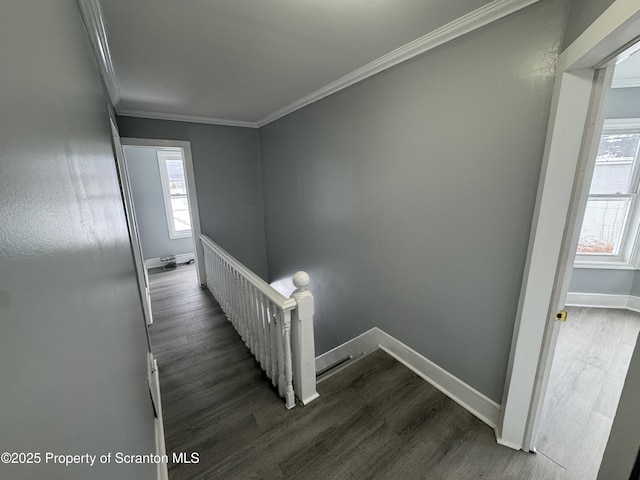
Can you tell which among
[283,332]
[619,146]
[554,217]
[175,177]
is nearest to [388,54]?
[554,217]

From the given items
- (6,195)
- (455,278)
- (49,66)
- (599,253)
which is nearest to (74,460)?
(6,195)

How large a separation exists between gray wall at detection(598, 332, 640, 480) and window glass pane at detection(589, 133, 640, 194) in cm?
310

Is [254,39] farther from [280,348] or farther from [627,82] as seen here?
[627,82]

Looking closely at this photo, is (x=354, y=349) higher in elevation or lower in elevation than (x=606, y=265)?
lower

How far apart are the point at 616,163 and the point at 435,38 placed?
3078mm

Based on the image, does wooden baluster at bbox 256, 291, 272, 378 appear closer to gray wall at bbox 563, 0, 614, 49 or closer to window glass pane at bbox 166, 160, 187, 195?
gray wall at bbox 563, 0, 614, 49

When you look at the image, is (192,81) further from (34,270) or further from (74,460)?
(74,460)

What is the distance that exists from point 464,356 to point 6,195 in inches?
83.1

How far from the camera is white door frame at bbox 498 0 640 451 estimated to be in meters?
0.94

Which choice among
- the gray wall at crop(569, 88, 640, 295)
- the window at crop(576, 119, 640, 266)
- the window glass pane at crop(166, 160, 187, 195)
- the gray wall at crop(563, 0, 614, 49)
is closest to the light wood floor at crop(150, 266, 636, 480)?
the gray wall at crop(563, 0, 614, 49)

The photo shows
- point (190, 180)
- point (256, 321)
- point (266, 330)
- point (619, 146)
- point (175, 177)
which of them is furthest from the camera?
point (175, 177)

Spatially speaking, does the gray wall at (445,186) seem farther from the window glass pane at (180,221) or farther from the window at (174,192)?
the window glass pane at (180,221)

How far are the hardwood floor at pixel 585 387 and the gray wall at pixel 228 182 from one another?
3796mm

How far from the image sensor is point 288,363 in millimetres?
1676
